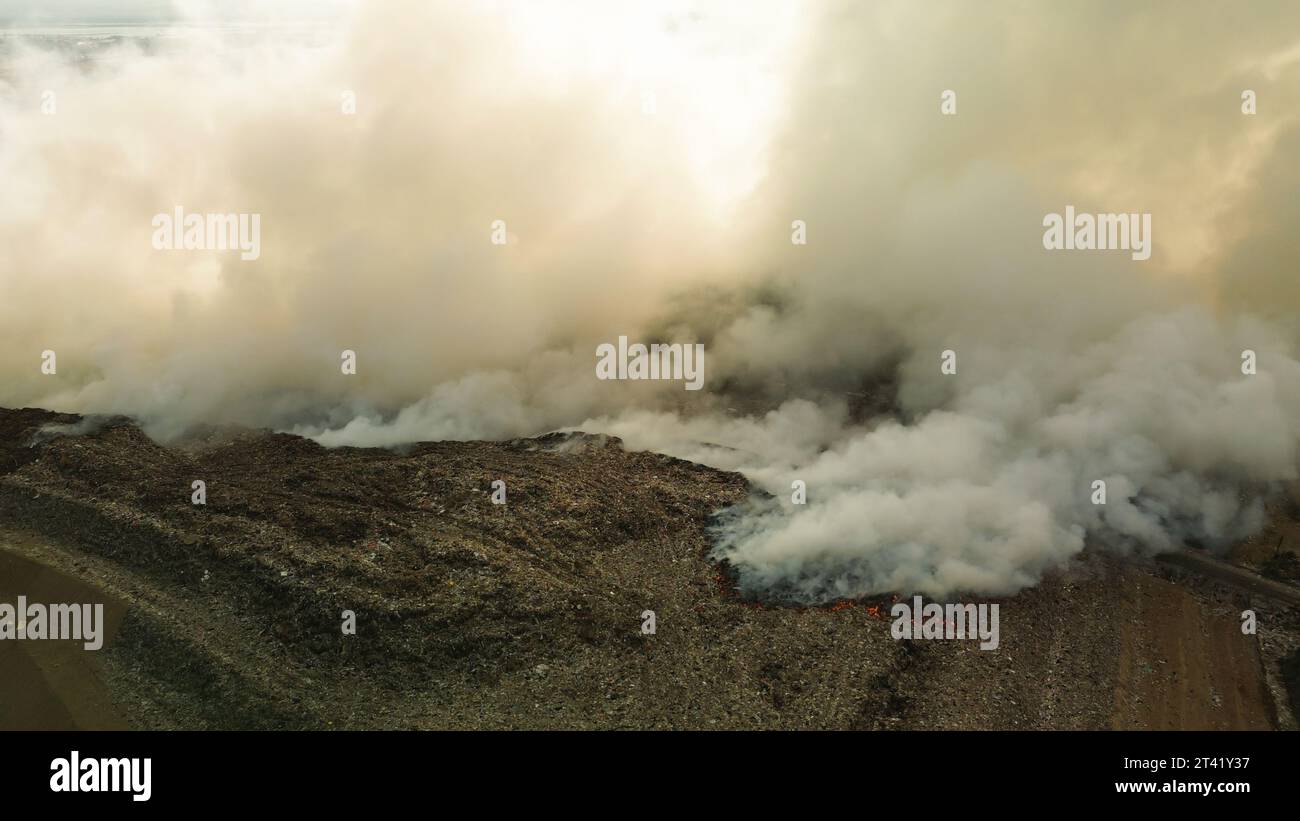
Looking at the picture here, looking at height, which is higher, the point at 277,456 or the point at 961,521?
the point at 277,456

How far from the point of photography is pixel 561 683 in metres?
16.6

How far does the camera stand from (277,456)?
27.0 m

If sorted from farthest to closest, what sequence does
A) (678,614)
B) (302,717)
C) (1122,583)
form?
(1122,583) < (678,614) < (302,717)

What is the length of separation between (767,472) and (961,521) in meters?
6.88

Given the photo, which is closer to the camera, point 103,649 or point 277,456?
point 103,649

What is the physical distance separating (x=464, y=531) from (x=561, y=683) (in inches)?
273

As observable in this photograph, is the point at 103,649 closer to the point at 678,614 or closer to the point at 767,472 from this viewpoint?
the point at 678,614

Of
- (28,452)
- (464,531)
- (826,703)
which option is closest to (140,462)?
(28,452)

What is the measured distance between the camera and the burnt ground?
1595cm

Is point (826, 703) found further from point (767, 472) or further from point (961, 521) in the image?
point (767, 472)

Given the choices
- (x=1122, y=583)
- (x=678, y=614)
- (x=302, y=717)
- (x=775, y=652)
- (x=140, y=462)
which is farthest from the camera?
(x=140, y=462)

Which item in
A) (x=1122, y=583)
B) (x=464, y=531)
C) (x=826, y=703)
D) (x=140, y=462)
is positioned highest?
(x=140, y=462)

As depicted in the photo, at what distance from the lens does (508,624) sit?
18.3 m

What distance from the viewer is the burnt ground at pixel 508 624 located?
628 inches
